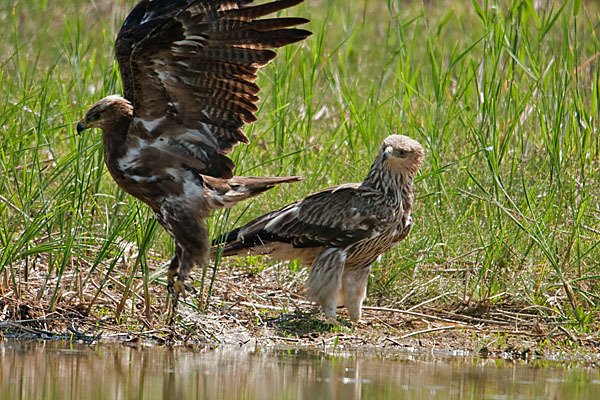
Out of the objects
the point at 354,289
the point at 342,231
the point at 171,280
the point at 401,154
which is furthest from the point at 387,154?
the point at 171,280

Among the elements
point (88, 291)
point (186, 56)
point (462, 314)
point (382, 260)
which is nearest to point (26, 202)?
point (88, 291)

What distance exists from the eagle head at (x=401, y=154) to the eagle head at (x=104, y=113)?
179 cm

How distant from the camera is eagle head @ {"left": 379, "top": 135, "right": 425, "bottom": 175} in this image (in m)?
6.48

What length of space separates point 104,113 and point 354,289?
201 cm

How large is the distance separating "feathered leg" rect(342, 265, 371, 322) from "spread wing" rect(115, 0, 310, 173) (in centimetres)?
111

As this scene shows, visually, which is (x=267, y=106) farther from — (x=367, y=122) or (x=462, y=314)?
(x=462, y=314)

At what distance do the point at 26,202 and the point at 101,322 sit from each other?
88 cm

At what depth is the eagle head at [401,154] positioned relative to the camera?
6481 mm

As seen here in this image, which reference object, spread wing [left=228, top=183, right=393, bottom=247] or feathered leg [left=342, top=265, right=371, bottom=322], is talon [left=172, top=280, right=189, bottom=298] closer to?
A: spread wing [left=228, top=183, right=393, bottom=247]

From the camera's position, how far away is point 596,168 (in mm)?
7031

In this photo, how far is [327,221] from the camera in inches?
252

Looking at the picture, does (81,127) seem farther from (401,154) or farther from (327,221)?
(401,154)

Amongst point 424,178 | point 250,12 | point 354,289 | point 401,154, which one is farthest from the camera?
point 424,178

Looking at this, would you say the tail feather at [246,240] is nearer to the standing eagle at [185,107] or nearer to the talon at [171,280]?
the standing eagle at [185,107]
